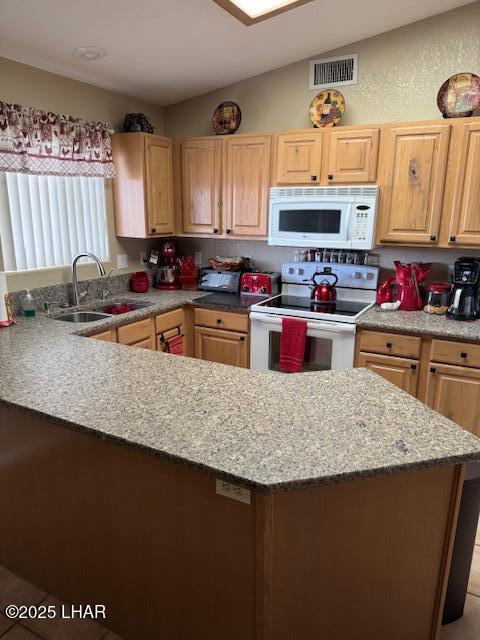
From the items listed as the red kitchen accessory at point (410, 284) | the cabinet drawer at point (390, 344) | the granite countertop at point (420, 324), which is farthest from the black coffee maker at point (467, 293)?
the cabinet drawer at point (390, 344)

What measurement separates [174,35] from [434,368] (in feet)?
8.28

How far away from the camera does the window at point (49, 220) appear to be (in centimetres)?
275

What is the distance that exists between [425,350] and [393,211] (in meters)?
0.95

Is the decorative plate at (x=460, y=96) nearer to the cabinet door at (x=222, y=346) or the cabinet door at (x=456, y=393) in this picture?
the cabinet door at (x=456, y=393)

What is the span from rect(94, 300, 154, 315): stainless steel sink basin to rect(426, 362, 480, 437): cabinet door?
201cm

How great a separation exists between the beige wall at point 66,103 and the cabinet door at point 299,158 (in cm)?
128

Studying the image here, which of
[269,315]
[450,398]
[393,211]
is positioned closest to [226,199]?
[269,315]

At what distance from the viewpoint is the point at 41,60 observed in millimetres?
2707

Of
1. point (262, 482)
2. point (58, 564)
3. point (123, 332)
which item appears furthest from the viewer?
point (123, 332)

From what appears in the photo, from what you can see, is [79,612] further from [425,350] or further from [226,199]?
[226,199]

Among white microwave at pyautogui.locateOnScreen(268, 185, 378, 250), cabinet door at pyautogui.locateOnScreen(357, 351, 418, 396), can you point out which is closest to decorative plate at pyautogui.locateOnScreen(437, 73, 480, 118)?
white microwave at pyautogui.locateOnScreen(268, 185, 378, 250)

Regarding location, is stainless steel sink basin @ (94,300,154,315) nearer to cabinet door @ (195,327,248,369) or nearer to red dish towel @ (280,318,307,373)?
cabinet door @ (195,327,248,369)

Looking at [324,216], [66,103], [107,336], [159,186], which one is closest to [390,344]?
[324,216]

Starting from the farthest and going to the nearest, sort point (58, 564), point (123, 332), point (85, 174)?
point (85, 174) → point (123, 332) → point (58, 564)
